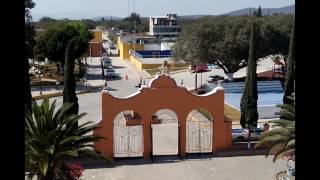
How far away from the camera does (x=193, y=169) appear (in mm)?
20422

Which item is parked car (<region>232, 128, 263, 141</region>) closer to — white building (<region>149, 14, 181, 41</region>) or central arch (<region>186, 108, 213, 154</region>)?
central arch (<region>186, 108, 213, 154</region>)

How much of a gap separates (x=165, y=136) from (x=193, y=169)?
586 cm

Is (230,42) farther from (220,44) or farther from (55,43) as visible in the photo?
(55,43)

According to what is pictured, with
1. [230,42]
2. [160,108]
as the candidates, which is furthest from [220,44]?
[160,108]

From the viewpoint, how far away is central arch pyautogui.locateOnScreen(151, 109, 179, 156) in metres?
23.3

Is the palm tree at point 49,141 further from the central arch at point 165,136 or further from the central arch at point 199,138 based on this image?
the central arch at point 199,138

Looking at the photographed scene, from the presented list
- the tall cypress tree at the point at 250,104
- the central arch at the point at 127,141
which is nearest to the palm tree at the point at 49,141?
the central arch at the point at 127,141

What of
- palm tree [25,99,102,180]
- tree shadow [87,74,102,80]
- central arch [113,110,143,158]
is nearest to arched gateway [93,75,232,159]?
central arch [113,110,143,158]

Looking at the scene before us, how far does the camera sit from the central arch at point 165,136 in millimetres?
23297

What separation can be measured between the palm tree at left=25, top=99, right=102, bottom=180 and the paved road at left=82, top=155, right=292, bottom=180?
216 inches

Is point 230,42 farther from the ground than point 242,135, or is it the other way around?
point 230,42

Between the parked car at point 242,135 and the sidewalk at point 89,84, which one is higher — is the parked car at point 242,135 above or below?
below

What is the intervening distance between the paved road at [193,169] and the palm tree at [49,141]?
18.0 ft
